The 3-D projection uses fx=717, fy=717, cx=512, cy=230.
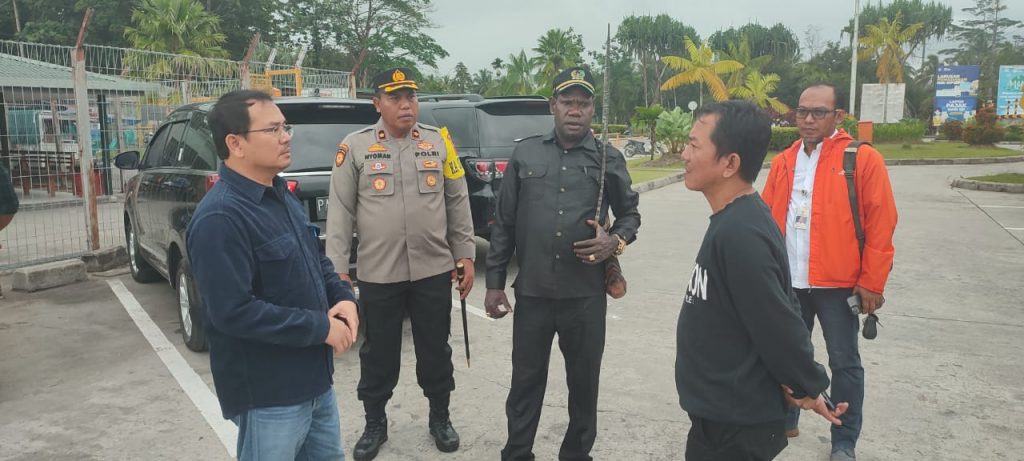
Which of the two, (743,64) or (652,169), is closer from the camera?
(652,169)

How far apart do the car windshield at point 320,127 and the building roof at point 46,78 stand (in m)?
4.51

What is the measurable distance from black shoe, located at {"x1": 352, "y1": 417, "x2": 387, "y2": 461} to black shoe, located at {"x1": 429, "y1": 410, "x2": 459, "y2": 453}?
248 millimetres

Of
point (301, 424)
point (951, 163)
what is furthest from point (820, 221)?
point (951, 163)

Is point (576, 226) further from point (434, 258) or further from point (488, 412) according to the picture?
point (488, 412)

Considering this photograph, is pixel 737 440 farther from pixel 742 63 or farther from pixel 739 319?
pixel 742 63

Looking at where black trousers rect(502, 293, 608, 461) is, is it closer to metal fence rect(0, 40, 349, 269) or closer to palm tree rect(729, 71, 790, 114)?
metal fence rect(0, 40, 349, 269)

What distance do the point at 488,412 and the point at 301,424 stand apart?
1.96 meters

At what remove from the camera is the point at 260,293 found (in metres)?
2.16

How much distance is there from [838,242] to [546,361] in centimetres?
147

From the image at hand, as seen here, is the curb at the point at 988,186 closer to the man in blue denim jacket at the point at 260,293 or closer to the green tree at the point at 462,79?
the man in blue denim jacket at the point at 260,293

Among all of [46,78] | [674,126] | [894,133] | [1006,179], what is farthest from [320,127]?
[894,133]

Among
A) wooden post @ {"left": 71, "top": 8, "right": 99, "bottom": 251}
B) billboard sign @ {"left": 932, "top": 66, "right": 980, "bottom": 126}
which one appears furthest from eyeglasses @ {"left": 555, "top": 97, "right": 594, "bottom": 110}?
billboard sign @ {"left": 932, "top": 66, "right": 980, "bottom": 126}

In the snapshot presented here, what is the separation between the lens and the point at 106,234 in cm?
975

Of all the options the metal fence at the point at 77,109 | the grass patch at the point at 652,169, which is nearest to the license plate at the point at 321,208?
the metal fence at the point at 77,109
